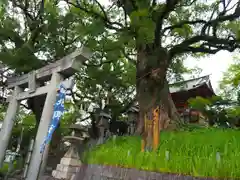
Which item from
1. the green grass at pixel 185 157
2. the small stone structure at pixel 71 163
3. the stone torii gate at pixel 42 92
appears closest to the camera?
the green grass at pixel 185 157

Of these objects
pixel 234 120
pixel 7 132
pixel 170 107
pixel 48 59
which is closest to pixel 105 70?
pixel 48 59

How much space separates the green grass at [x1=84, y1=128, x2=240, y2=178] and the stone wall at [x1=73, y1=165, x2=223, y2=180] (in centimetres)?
12

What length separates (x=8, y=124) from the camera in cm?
852

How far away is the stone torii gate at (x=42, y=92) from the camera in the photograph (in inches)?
256

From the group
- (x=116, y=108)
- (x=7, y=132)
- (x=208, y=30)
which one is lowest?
(x=7, y=132)

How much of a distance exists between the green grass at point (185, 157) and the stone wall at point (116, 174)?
0.40 ft

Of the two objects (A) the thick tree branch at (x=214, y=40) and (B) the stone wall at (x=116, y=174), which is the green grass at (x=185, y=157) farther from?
(A) the thick tree branch at (x=214, y=40)

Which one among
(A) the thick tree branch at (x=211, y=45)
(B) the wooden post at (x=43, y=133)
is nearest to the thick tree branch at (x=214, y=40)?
(A) the thick tree branch at (x=211, y=45)

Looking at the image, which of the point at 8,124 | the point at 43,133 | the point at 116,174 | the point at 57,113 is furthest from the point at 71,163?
the point at 8,124

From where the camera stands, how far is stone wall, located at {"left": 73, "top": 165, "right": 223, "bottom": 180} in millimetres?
4441

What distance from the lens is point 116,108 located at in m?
15.0

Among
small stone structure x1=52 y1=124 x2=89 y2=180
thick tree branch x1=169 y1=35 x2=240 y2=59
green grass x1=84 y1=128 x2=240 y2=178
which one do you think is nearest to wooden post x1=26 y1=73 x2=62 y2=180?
Result: small stone structure x1=52 y1=124 x2=89 y2=180

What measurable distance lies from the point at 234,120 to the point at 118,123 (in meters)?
6.95

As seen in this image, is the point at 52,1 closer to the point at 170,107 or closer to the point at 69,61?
the point at 69,61
